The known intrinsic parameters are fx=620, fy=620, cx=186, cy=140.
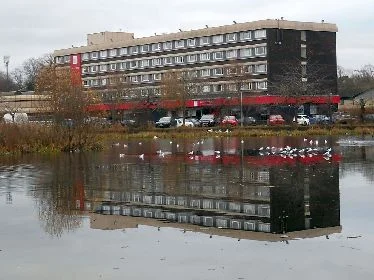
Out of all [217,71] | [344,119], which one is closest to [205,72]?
[217,71]

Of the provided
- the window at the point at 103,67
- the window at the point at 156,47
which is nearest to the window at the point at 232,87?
the window at the point at 156,47

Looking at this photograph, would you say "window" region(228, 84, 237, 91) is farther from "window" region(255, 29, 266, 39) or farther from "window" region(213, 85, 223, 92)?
"window" region(255, 29, 266, 39)

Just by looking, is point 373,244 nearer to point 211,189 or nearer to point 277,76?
point 211,189

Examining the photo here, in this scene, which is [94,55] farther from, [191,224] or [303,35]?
[191,224]

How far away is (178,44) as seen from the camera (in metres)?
110

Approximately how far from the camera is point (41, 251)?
10.0m

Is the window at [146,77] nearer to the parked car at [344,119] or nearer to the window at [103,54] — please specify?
the window at [103,54]

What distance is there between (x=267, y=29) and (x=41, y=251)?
89.5 m

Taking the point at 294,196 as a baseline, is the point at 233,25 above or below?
above

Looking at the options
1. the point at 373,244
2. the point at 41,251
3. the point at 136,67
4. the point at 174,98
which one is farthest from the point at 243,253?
the point at 136,67

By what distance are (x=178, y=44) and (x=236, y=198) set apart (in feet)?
316

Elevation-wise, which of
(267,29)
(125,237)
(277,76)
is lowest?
(125,237)

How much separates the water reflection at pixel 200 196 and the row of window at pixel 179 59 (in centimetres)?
7425

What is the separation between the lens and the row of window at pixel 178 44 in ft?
325
